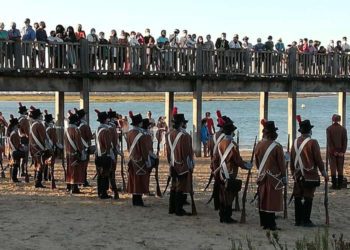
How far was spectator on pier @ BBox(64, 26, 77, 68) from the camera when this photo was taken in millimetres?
19648

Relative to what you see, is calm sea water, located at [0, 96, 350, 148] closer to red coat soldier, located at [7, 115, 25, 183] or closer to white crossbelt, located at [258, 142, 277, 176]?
red coat soldier, located at [7, 115, 25, 183]

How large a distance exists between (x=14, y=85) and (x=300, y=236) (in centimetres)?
1065

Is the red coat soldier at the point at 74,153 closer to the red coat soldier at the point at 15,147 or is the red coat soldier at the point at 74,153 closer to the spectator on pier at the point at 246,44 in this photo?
the red coat soldier at the point at 15,147

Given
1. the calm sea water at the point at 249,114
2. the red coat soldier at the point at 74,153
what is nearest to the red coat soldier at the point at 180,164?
the red coat soldier at the point at 74,153

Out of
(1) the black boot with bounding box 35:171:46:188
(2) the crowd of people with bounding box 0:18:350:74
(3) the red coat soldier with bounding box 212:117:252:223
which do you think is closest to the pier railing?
(2) the crowd of people with bounding box 0:18:350:74

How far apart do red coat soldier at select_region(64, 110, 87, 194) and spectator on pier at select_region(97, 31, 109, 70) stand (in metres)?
6.12

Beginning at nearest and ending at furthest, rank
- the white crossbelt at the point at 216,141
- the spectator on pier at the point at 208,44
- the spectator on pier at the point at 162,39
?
1. the white crossbelt at the point at 216,141
2. the spectator on pier at the point at 162,39
3. the spectator on pier at the point at 208,44

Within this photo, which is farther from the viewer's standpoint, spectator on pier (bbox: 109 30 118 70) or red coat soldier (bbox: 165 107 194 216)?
spectator on pier (bbox: 109 30 118 70)

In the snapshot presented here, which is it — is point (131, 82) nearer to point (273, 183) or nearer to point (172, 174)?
point (172, 174)

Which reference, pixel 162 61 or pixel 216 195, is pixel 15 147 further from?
pixel 162 61

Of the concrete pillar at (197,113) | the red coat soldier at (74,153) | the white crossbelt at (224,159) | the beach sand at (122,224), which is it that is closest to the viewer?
the beach sand at (122,224)

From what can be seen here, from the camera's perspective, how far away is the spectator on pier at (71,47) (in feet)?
64.5

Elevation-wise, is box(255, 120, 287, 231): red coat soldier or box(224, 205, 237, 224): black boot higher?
box(255, 120, 287, 231): red coat soldier

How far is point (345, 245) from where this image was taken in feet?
21.5
